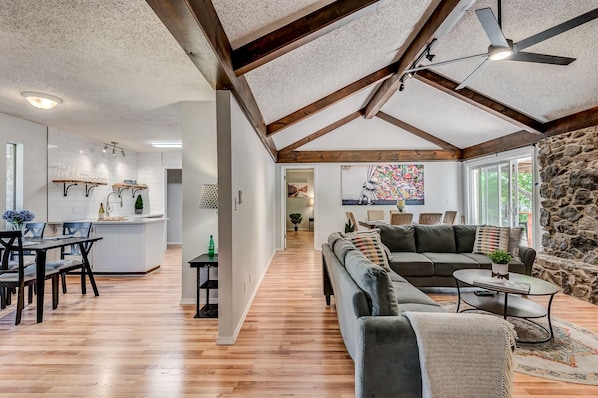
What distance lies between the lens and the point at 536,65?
141 inches

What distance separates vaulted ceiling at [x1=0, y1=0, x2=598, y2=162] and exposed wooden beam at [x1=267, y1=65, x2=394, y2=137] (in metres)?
0.02

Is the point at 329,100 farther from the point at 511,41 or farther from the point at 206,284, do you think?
the point at 206,284

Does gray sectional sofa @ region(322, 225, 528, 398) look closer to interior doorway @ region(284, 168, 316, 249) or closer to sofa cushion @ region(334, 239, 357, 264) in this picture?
sofa cushion @ region(334, 239, 357, 264)

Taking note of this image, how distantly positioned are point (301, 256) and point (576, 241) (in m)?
4.56

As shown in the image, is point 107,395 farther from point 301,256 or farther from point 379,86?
point 379,86

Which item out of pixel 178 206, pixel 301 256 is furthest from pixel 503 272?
pixel 178 206

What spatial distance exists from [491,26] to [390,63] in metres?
2.16

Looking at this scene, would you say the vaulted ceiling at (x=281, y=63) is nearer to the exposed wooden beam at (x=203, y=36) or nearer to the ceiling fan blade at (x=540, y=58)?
the exposed wooden beam at (x=203, y=36)

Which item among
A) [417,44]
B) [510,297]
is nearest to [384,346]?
[510,297]

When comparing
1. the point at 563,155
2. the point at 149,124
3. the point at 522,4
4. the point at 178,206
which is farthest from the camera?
the point at 178,206

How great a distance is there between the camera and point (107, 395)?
1927mm

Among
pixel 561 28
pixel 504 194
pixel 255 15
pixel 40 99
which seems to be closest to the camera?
pixel 255 15

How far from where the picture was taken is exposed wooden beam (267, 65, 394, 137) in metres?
4.42

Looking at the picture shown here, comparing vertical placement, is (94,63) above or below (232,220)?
above
